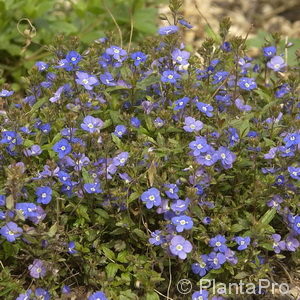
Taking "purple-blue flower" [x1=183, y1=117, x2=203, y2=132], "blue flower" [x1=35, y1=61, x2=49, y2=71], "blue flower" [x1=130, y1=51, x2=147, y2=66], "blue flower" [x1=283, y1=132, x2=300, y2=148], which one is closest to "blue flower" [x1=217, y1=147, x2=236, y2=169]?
"purple-blue flower" [x1=183, y1=117, x2=203, y2=132]

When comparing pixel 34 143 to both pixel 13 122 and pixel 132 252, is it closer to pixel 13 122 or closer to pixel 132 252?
pixel 13 122

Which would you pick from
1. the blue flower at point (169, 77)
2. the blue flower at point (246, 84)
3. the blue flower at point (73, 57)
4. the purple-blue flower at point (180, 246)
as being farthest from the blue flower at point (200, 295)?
the blue flower at point (73, 57)

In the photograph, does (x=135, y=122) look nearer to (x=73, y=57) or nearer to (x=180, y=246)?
(x=73, y=57)

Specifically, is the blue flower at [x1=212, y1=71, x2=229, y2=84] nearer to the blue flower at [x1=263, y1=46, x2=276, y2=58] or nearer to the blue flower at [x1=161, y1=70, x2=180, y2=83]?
the blue flower at [x1=161, y1=70, x2=180, y2=83]

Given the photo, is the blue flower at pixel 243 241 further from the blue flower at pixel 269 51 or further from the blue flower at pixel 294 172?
the blue flower at pixel 269 51

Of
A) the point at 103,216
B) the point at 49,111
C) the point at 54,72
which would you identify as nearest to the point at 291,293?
the point at 103,216

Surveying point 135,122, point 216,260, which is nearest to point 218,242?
point 216,260
